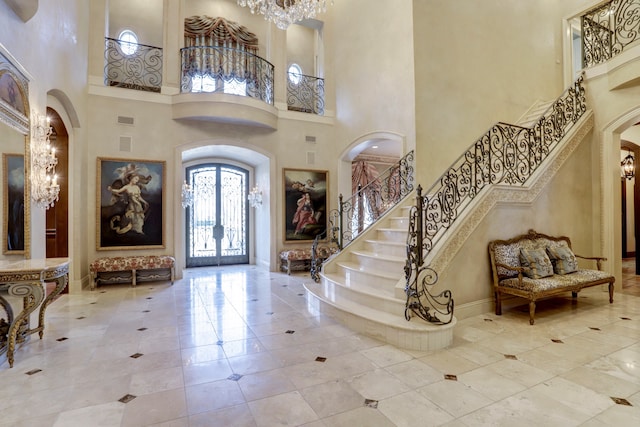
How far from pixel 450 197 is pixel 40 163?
226 inches

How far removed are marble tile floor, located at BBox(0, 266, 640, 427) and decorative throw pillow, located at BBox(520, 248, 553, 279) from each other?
58 centimetres

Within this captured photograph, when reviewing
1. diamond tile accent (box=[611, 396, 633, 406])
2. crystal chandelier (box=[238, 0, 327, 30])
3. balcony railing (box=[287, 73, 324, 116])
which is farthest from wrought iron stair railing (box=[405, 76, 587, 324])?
balcony railing (box=[287, 73, 324, 116])

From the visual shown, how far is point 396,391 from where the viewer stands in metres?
2.70

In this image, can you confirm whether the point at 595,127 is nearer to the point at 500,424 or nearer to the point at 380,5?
Result: the point at 380,5

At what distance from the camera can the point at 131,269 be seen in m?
6.76

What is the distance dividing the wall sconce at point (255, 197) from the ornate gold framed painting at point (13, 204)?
217 inches

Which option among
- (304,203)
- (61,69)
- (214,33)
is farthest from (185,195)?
(214,33)

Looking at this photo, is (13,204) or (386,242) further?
(386,242)

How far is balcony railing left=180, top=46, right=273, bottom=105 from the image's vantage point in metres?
7.90

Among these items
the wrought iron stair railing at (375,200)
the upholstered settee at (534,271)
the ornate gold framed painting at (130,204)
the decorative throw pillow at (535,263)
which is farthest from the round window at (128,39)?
the decorative throw pillow at (535,263)

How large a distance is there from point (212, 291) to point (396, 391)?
458 cm

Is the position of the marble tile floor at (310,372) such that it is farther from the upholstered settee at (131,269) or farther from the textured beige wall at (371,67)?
the textured beige wall at (371,67)

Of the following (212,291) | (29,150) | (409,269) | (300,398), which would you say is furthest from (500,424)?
(29,150)

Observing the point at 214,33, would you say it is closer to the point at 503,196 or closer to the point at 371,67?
the point at 371,67
